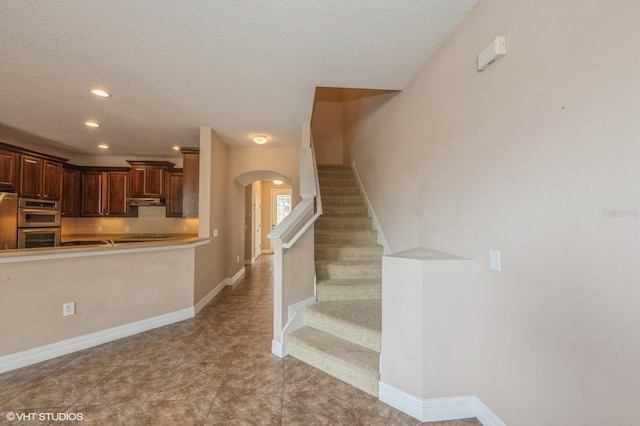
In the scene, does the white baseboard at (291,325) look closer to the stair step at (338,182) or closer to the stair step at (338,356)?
the stair step at (338,356)

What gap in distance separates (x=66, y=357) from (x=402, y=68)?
410 cm

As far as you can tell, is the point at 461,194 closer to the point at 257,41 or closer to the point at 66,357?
the point at 257,41

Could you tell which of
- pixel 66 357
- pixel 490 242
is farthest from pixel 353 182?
pixel 66 357

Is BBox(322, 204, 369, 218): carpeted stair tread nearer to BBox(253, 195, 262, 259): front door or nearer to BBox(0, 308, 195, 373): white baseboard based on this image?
BBox(0, 308, 195, 373): white baseboard

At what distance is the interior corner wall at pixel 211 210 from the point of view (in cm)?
389

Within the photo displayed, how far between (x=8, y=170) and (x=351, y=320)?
511 cm

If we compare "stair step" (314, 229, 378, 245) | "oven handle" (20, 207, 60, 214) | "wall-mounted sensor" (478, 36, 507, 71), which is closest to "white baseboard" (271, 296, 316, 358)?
"stair step" (314, 229, 378, 245)

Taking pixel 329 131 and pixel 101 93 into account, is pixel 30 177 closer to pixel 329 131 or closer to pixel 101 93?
pixel 101 93

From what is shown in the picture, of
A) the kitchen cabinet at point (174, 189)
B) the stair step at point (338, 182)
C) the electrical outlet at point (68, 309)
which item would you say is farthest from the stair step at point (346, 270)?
the kitchen cabinet at point (174, 189)

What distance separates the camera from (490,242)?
5.23ft

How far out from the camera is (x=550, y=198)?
123cm

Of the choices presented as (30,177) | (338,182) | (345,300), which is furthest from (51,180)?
(345,300)

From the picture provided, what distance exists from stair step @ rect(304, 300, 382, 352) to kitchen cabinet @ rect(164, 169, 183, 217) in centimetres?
364

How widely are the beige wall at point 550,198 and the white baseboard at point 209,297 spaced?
330 centimetres
